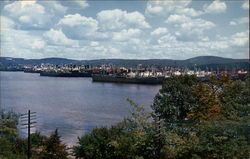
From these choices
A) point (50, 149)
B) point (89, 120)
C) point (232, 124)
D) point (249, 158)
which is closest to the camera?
point (249, 158)

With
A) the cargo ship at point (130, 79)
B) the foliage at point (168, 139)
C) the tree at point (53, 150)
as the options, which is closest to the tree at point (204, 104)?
the foliage at point (168, 139)

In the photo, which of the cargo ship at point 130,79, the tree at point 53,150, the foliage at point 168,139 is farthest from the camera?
the cargo ship at point 130,79

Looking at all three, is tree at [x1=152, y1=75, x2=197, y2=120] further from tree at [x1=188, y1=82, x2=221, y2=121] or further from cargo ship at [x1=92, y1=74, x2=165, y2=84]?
cargo ship at [x1=92, y1=74, x2=165, y2=84]

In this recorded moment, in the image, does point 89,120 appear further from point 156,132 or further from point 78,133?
point 156,132

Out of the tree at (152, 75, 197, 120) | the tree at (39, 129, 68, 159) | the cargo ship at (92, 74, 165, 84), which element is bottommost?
the cargo ship at (92, 74, 165, 84)

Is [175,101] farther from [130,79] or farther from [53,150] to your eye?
[130,79]

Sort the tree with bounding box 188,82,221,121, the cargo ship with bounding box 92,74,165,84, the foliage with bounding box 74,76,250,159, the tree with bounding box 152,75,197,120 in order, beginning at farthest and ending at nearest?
1. the cargo ship with bounding box 92,74,165,84
2. the tree with bounding box 152,75,197,120
3. the tree with bounding box 188,82,221,121
4. the foliage with bounding box 74,76,250,159

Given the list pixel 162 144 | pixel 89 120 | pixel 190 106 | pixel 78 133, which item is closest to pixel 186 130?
pixel 162 144

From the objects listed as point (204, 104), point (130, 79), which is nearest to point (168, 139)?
point (204, 104)

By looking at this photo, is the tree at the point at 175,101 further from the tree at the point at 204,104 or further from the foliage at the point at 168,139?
the foliage at the point at 168,139

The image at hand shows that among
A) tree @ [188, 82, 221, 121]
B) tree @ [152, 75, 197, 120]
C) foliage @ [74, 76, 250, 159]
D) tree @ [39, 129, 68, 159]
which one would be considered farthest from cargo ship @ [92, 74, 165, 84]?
tree @ [39, 129, 68, 159]

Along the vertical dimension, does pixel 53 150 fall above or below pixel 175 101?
below
